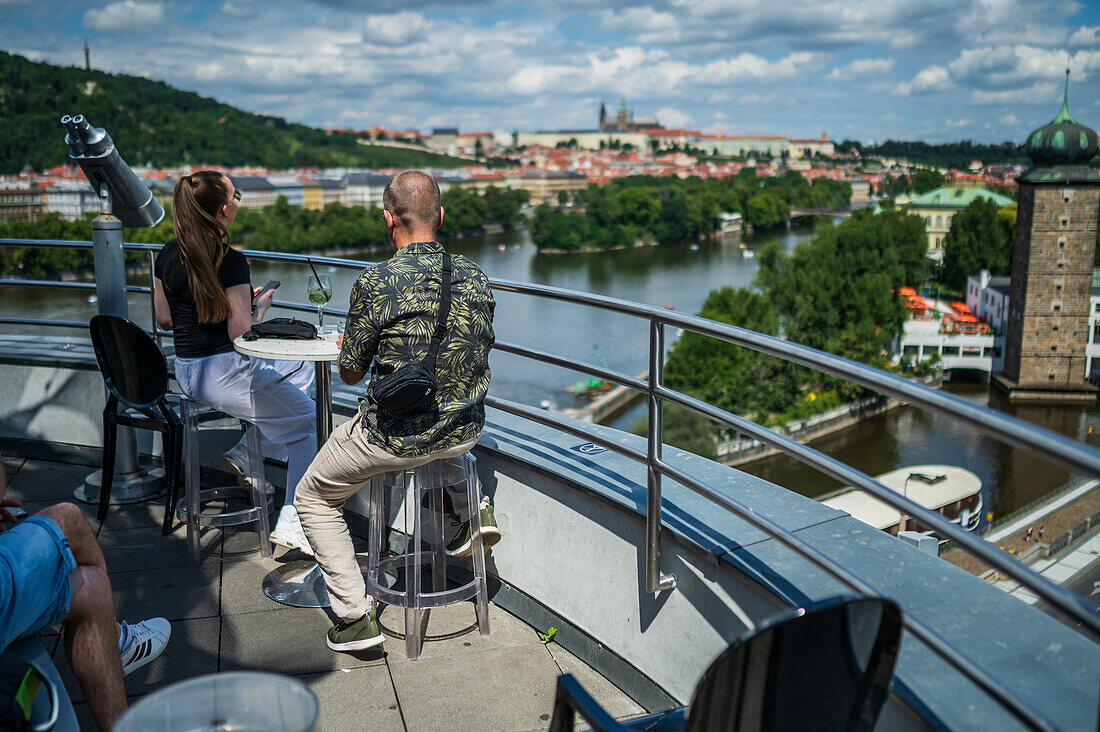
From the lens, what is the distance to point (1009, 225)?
252 ft

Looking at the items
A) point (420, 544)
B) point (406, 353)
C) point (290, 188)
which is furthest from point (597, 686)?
point (290, 188)

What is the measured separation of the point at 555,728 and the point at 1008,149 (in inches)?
4000

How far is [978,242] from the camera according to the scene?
75562 mm

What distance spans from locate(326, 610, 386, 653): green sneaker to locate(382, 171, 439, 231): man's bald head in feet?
3.63

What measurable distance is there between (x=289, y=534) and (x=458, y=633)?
73cm

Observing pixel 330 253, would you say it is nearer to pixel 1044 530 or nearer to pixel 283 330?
pixel 1044 530

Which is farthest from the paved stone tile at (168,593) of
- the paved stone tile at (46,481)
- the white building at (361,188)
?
the white building at (361,188)

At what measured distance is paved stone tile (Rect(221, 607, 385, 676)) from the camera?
2520 mm

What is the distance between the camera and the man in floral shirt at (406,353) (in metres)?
2.30

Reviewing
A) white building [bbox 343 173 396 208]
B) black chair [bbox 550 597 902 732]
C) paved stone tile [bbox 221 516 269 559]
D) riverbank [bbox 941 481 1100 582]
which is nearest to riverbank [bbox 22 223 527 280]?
paved stone tile [bbox 221 516 269 559]

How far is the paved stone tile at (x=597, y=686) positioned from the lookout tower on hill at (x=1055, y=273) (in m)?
62.9

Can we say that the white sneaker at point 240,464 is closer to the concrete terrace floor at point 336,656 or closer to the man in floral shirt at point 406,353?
the concrete terrace floor at point 336,656

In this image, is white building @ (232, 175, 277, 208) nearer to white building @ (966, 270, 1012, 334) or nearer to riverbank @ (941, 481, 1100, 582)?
white building @ (966, 270, 1012, 334)

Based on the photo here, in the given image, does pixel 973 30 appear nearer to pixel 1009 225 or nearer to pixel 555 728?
pixel 1009 225
